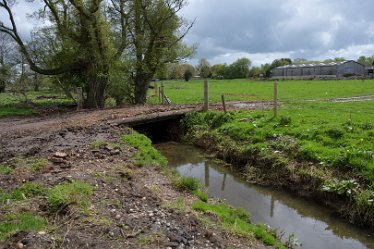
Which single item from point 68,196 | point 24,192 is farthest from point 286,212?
point 24,192

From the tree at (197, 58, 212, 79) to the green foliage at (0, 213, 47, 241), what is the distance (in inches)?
4410

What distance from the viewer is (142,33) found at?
91.1ft

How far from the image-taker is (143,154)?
12484 mm

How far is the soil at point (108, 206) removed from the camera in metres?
5.85

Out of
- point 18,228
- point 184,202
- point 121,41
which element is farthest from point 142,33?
point 18,228

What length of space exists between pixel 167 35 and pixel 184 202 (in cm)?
2137

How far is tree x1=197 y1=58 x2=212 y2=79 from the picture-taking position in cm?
12056

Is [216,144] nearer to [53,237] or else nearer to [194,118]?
[194,118]

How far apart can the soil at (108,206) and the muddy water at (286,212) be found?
206 centimetres

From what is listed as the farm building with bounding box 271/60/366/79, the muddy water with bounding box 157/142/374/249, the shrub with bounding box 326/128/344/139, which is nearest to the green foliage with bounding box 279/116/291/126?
the shrub with bounding box 326/128/344/139

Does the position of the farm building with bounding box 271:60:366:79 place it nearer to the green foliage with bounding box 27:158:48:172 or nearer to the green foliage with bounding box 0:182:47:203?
the green foliage with bounding box 27:158:48:172

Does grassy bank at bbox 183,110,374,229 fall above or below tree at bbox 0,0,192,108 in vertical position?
below

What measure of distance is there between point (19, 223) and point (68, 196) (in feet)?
3.62

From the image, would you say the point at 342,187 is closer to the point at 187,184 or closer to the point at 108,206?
the point at 187,184
